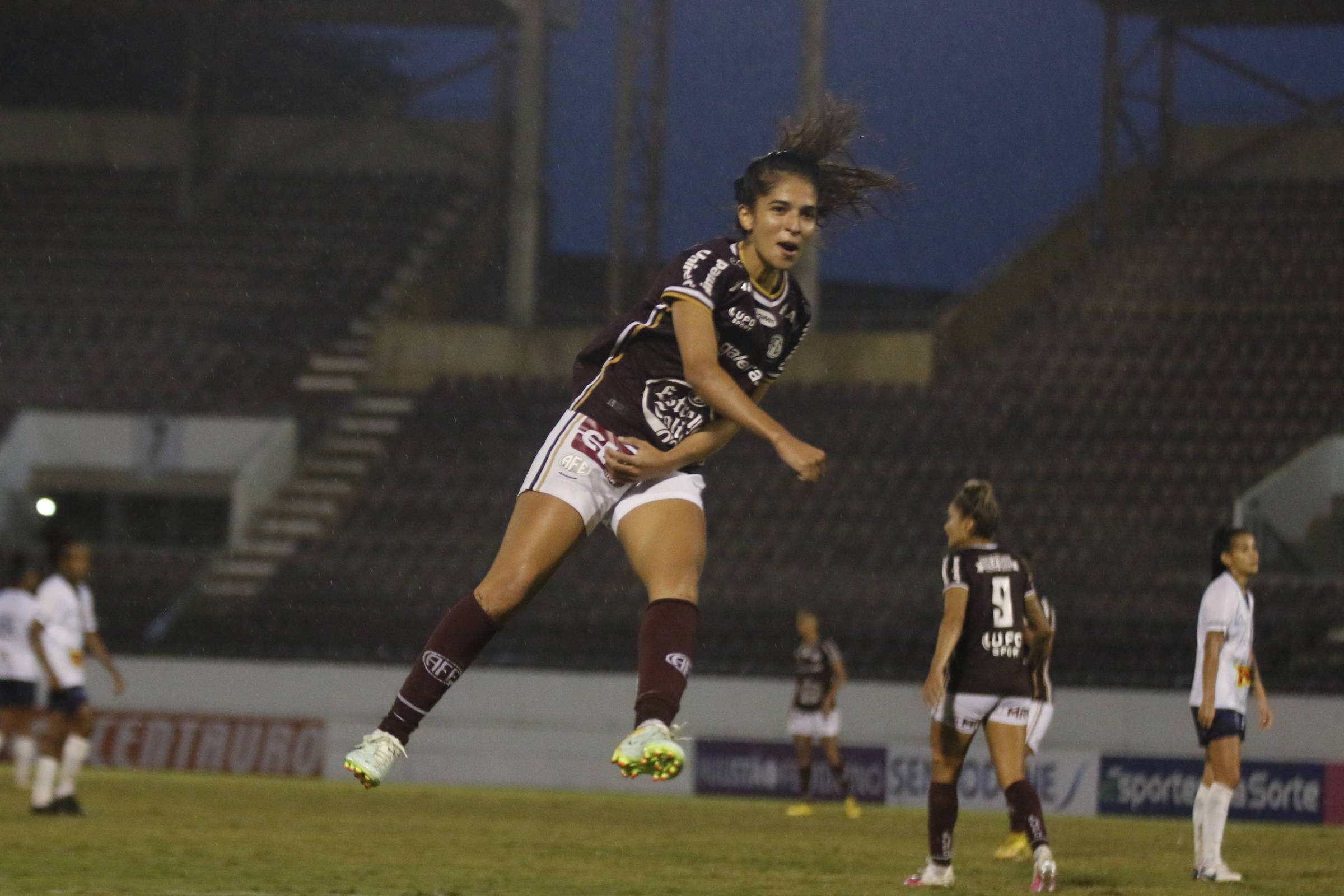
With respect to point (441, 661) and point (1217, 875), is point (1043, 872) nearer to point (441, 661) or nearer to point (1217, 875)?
point (1217, 875)

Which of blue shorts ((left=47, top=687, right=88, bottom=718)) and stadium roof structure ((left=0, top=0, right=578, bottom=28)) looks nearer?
blue shorts ((left=47, top=687, right=88, bottom=718))

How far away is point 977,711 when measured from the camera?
28.3 feet

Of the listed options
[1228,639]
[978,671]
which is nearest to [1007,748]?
[978,671]

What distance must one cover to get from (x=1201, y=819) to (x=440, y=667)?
18.1 feet

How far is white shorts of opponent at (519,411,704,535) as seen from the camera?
5.32 meters

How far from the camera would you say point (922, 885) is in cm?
841

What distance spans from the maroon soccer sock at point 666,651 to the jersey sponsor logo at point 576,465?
0.45 meters

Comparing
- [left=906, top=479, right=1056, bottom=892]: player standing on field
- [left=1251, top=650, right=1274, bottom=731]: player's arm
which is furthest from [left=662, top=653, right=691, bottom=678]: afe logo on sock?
[left=1251, top=650, right=1274, bottom=731]: player's arm

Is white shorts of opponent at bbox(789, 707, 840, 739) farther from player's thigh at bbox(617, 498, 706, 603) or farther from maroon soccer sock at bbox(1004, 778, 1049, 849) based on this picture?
player's thigh at bbox(617, 498, 706, 603)

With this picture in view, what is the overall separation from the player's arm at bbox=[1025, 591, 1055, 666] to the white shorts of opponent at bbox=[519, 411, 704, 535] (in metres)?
4.32

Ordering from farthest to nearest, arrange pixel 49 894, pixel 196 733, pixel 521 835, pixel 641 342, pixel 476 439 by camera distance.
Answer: pixel 476 439 < pixel 196 733 < pixel 521 835 < pixel 49 894 < pixel 641 342

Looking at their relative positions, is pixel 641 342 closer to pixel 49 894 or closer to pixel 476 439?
pixel 49 894

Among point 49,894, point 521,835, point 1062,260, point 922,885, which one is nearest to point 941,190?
point 1062,260

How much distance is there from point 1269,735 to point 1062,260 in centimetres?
1113
